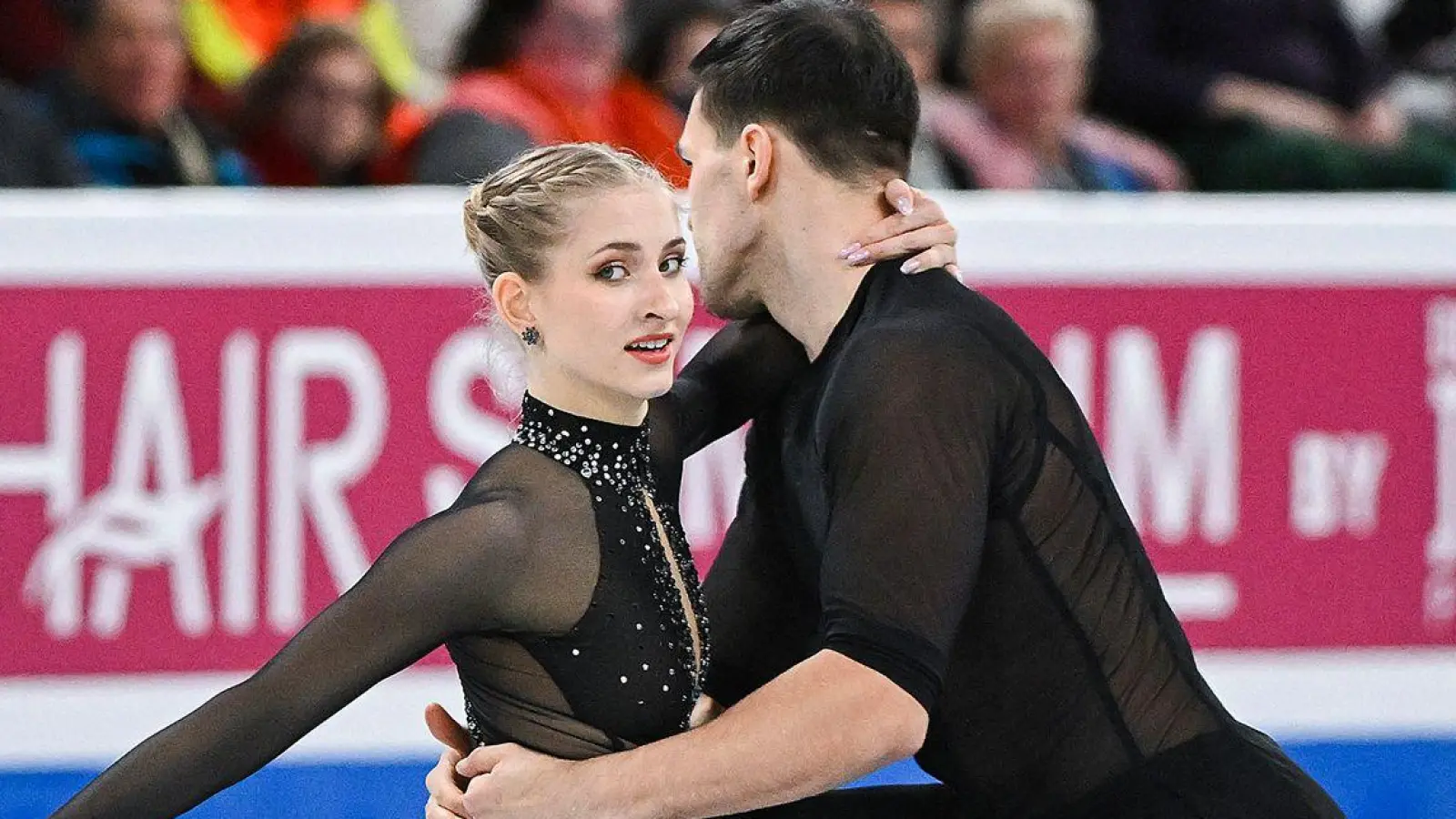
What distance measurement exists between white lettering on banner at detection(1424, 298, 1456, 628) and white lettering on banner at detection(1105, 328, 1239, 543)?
0.45 meters

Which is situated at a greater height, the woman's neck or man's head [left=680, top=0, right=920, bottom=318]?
man's head [left=680, top=0, right=920, bottom=318]

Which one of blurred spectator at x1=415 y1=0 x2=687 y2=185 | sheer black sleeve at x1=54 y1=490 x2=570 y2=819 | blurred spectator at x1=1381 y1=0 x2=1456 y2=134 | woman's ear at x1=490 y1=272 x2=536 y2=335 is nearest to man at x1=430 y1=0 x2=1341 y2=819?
sheer black sleeve at x1=54 y1=490 x2=570 y2=819

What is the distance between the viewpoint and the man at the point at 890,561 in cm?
203

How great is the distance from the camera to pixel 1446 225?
4.26 metres

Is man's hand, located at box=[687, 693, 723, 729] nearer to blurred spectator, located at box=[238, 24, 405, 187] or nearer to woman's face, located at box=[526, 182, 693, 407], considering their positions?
woman's face, located at box=[526, 182, 693, 407]

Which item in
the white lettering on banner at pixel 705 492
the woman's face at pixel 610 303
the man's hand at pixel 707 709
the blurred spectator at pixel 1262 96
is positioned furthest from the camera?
the blurred spectator at pixel 1262 96

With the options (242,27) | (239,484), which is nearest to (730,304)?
(239,484)

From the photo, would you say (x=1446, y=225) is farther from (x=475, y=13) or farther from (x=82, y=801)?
(x=82, y=801)

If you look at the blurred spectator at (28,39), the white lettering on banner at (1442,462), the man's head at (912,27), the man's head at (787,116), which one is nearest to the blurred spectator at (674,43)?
the man's head at (912,27)

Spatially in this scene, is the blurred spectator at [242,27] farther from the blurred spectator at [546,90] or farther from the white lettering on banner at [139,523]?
the white lettering on banner at [139,523]

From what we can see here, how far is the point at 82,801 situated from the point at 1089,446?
1187mm

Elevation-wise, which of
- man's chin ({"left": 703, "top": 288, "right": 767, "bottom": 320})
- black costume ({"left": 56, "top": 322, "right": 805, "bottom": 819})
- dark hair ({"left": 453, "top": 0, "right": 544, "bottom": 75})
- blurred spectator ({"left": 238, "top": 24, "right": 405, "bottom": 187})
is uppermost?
dark hair ({"left": 453, "top": 0, "right": 544, "bottom": 75})

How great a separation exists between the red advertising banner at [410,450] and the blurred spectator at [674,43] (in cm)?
126

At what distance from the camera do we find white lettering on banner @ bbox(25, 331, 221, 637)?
388 cm
